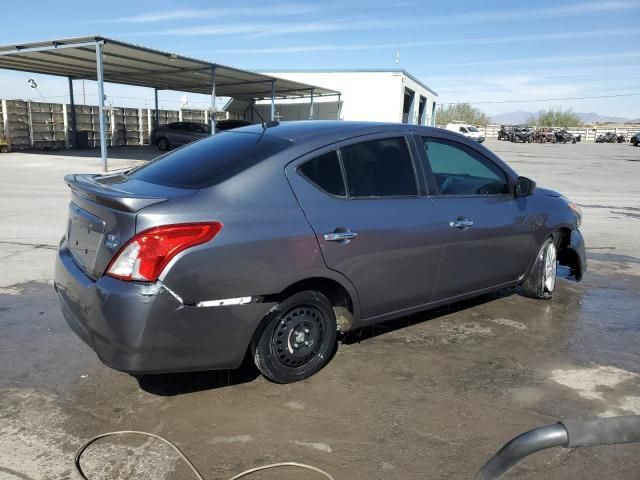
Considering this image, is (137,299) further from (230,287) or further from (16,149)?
(16,149)

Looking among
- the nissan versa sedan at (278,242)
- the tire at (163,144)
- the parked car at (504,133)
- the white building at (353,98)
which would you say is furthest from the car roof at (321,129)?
the parked car at (504,133)

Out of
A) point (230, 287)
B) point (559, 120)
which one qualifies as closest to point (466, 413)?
point (230, 287)

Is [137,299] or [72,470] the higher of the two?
[137,299]

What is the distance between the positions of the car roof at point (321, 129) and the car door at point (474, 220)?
363 millimetres

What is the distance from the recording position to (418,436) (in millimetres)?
2912

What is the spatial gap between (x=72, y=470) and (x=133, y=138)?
3134 cm

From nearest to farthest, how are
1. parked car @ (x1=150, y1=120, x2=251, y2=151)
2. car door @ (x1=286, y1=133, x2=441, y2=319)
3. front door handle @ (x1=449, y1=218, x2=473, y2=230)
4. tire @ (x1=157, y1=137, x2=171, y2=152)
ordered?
car door @ (x1=286, y1=133, x2=441, y2=319) < front door handle @ (x1=449, y1=218, x2=473, y2=230) < parked car @ (x1=150, y1=120, x2=251, y2=151) < tire @ (x1=157, y1=137, x2=171, y2=152)

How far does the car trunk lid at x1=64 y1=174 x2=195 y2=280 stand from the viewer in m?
2.86

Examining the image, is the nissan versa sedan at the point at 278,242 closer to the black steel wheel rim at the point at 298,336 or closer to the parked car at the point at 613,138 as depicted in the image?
the black steel wheel rim at the point at 298,336

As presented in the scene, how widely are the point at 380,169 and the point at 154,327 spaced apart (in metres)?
1.90

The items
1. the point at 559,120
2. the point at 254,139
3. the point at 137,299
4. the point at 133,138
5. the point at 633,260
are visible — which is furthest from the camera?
the point at 559,120

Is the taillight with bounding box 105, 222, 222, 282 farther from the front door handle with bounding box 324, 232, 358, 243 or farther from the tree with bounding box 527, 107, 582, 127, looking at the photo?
the tree with bounding box 527, 107, 582, 127

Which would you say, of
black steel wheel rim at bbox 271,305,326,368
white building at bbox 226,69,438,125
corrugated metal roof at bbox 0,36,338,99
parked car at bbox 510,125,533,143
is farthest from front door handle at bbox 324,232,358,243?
parked car at bbox 510,125,533,143

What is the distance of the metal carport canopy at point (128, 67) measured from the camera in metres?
16.4
